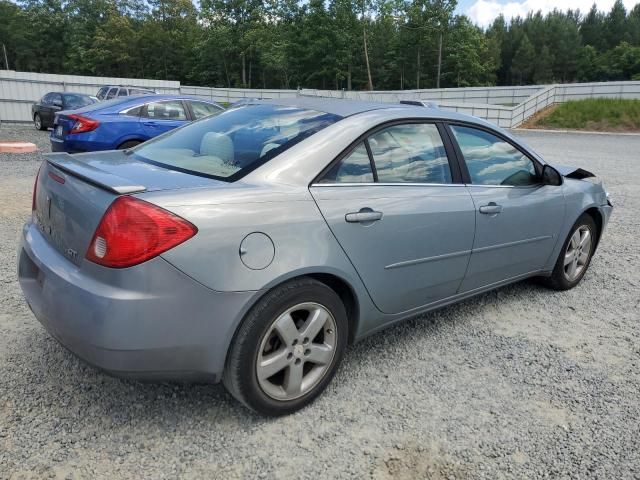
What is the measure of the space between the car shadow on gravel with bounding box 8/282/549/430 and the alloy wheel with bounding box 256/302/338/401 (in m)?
0.20

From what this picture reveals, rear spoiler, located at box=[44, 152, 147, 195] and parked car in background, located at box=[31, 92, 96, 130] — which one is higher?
parked car in background, located at box=[31, 92, 96, 130]

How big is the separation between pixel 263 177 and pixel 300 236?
1.13ft

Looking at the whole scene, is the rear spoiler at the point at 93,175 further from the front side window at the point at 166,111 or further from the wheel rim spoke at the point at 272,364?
the front side window at the point at 166,111

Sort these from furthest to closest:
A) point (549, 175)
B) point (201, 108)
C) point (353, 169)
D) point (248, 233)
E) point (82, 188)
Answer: point (201, 108) < point (549, 175) < point (353, 169) < point (82, 188) < point (248, 233)

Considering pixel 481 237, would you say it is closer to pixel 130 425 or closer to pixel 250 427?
pixel 250 427

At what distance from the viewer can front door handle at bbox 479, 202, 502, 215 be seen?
3225mm

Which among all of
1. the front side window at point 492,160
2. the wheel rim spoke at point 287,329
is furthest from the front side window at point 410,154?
the wheel rim spoke at point 287,329

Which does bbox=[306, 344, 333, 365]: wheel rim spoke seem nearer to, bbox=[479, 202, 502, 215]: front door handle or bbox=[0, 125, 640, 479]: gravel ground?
bbox=[0, 125, 640, 479]: gravel ground

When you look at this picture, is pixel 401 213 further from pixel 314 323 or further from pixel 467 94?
pixel 467 94

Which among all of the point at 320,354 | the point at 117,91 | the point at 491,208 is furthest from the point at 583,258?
the point at 117,91

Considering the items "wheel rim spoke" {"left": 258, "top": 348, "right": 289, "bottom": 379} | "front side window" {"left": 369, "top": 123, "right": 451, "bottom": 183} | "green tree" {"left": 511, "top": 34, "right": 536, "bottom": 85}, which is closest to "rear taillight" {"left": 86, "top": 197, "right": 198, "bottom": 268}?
"wheel rim spoke" {"left": 258, "top": 348, "right": 289, "bottom": 379}

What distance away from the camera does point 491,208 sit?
3.28 metres

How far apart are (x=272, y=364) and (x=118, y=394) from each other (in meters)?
0.88

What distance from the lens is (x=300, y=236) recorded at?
231cm
